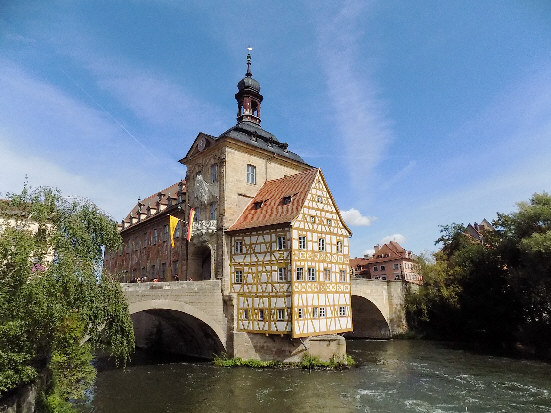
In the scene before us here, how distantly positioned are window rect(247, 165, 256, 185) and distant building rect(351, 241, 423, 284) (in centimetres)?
4522

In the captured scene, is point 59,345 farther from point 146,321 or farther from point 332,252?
point 146,321

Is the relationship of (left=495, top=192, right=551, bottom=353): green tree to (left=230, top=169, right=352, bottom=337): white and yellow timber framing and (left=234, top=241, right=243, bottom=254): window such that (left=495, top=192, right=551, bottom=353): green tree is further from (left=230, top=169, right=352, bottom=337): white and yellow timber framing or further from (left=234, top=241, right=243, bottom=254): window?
(left=234, top=241, right=243, bottom=254): window

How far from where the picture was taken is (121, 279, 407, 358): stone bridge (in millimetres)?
20234

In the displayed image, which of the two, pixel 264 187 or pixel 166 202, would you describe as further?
pixel 166 202

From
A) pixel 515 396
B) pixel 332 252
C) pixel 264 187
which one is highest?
pixel 264 187

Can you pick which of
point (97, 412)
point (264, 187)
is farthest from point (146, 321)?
point (97, 412)

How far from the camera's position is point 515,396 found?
1597 cm

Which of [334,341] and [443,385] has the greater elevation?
[334,341]

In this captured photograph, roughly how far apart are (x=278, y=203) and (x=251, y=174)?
356cm

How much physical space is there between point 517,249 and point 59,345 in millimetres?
27191

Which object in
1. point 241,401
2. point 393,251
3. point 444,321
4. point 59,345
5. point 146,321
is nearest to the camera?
point 59,345

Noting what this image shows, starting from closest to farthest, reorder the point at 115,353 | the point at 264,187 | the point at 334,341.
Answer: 1. the point at 115,353
2. the point at 334,341
3. the point at 264,187

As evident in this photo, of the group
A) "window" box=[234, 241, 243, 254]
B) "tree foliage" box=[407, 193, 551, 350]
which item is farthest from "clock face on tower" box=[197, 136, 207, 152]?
"tree foliage" box=[407, 193, 551, 350]

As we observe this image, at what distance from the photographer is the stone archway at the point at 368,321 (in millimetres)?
34344
